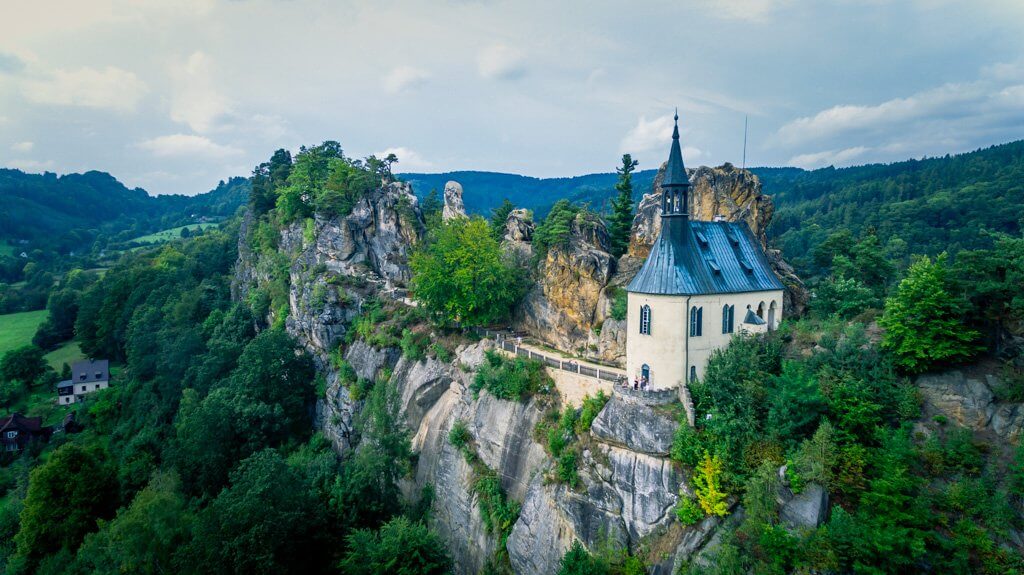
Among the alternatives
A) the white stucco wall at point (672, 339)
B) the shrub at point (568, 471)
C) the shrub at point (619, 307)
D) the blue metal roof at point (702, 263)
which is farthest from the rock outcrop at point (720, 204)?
the shrub at point (568, 471)

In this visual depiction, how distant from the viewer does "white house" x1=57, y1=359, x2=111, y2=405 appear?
64.2 meters

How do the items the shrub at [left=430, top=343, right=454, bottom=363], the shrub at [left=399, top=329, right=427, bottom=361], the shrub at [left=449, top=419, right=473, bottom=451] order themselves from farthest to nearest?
1. the shrub at [left=399, top=329, right=427, bottom=361]
2. the shrub at [left=430, top=343, right=454, bottom=363]
3. the shrub at [left=449, top=419, right=473, bottom=451]

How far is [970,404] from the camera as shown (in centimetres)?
2056

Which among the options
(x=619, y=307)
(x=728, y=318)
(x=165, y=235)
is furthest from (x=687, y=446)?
(x=165, y=235)

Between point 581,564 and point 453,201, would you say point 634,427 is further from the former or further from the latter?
point 453,201

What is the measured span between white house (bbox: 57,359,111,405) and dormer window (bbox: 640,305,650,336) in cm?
6994

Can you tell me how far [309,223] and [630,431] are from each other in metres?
40.0

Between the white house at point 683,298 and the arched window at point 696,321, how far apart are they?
0.17ft

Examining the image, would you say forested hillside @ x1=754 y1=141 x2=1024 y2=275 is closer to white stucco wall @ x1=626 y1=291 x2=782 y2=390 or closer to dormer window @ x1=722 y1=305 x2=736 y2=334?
dormer window @ x1=722 y1=305 x2=736 y2=334

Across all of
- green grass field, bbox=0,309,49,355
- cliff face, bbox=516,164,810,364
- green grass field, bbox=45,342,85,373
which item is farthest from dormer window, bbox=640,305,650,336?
green grass field, bbox=0,309,49,355

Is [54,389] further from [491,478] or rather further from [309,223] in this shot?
[491,478]

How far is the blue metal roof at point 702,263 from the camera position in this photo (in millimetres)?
26688

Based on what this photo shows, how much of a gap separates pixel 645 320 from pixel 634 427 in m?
5.60

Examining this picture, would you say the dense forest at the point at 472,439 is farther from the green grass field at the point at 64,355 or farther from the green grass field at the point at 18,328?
the green grass field at the point at 18,328
